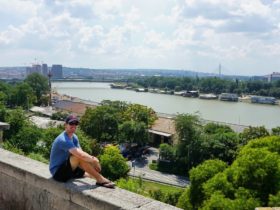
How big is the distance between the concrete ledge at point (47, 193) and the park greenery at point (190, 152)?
6.14 meters

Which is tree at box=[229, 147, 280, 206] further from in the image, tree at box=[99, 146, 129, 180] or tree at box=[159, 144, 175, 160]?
tree at box=[159, 144, 175, 160]

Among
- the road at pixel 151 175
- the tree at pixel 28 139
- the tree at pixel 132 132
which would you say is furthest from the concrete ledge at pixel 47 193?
the tree at pixel 132 132

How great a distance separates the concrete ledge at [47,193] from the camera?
3.99m

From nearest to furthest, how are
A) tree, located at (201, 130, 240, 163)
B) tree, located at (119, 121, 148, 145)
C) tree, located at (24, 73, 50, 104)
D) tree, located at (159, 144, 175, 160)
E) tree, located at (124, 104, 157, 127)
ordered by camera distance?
tree, located at (201, 130, 240, 163) → tree, located at (159, 144, 175, 160) → tree, located at (119, 121, 148, 145) → tree, located at (124, 104, 157, 127) → tree, located at (24, 73, 50, 104)

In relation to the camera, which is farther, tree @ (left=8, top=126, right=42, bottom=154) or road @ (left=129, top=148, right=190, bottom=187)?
road @ (left=129, top=148, right=190, bottom=187)

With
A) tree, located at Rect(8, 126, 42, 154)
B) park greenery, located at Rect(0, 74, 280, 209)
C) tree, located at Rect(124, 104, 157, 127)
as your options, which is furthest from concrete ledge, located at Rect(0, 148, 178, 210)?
tree, located at Rect(124, 104, 157, 127)

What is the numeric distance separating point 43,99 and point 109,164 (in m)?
72.0

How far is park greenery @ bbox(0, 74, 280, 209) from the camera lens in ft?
44.1

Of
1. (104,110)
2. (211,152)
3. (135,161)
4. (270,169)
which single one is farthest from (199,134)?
(270,169)

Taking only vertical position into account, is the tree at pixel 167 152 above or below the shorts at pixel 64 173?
below

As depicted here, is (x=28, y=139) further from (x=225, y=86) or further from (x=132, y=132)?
(x=225, y=86)

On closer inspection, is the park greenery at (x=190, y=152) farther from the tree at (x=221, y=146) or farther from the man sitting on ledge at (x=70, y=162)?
the man sitting on ledge at (x=70, y=162)

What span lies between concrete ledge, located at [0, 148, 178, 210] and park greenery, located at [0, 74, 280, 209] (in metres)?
6.14

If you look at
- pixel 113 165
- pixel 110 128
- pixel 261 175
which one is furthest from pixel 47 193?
pixel 110 128
